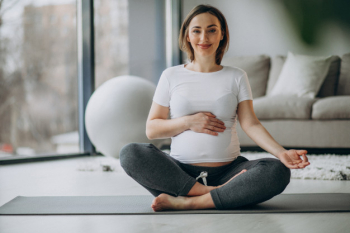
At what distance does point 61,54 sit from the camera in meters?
3.51

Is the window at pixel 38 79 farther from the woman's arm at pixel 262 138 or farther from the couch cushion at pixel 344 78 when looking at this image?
the couch cushion at pixel 344 78

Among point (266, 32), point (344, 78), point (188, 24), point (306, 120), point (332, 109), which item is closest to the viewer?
point (188, 24)

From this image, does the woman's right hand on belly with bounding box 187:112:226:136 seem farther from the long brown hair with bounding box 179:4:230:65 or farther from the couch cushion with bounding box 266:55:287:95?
the couch cushion with bounding box 266:55:287:95

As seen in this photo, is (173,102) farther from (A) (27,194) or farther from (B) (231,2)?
(B) (231,2)

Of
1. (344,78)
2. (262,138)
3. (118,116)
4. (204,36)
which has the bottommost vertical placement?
(118,116)

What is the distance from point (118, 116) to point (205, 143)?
1.55 meters

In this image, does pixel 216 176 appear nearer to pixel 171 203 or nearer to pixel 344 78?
pixel 171 203

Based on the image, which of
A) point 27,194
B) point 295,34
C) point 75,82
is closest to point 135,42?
point 75,82

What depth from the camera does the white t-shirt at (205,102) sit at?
5.12 ft

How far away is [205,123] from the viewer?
1.54 metres

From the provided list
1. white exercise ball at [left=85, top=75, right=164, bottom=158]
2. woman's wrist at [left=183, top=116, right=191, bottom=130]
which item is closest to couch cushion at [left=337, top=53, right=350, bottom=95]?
white exercise ball at [left=85, top=75, right=164, bottom=158]

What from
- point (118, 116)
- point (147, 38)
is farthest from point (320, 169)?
point (147, 38)

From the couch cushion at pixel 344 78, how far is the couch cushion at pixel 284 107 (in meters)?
0.67

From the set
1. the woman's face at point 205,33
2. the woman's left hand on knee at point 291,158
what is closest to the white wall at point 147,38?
the woman's face at point 205,33
